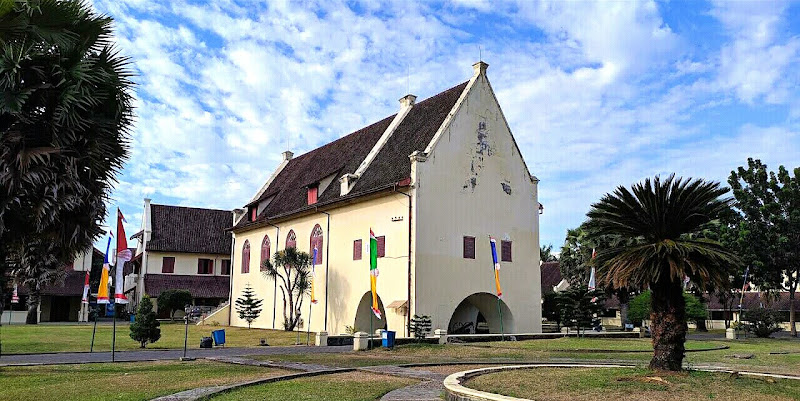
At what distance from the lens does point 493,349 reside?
2444cm

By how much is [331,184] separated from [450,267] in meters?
10.2

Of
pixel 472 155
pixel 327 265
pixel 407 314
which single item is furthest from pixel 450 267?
pixel 327 265

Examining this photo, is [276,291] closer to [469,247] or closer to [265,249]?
[265,249]

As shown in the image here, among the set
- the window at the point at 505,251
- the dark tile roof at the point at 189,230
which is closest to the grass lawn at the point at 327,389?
the window at the point at 505,251

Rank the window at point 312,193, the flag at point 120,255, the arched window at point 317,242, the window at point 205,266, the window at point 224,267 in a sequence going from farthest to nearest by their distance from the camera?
1. the window at point 224,267
2. the window at point 205,266
3. the window at point 312,193
4. the arched window at point 317,242
5. the flag at point 120,255

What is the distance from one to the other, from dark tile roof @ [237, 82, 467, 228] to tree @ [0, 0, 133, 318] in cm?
1648

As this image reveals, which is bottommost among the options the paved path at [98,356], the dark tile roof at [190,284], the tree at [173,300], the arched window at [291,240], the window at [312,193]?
the paved path at [98,356]

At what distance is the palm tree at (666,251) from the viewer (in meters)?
12.9

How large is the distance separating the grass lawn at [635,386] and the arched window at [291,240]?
28.3 m

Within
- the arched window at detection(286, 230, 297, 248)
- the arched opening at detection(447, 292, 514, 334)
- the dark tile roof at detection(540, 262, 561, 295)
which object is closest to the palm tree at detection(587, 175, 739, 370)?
the arched opening at detection(447, 292, 514, 334)

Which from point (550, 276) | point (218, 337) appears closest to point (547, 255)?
point (550, 276)

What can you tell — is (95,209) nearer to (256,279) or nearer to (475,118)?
(475,118)

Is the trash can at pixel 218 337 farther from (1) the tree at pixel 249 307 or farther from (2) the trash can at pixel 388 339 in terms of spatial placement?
(1) the tree at pixel 249 307

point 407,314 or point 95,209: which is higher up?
point 95,209
